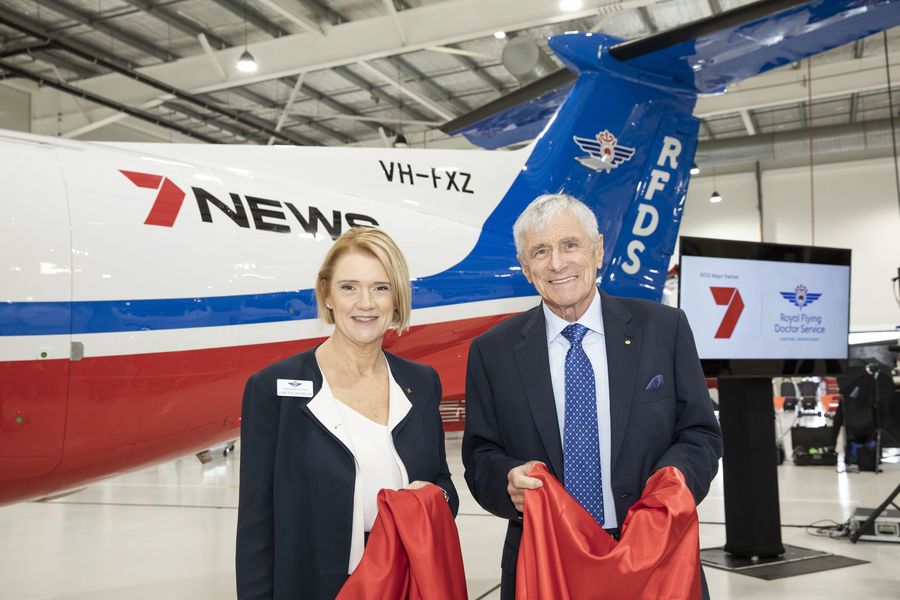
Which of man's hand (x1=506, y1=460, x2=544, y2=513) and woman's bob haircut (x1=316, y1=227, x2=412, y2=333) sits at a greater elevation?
woman's bob haircut (x1=316, y1=227, x2=412, y2=333)

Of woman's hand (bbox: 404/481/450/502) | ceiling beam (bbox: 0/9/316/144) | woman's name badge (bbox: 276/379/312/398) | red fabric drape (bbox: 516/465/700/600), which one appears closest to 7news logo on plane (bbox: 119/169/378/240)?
woman's name badge (bbox: 276/379/312/398)

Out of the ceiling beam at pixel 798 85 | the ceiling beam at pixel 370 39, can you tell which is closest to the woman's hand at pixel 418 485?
the ceiling beam at pixel 370 39

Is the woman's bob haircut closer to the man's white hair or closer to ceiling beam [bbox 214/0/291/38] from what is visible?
the man's white hair

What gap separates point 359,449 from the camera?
6.22 ft

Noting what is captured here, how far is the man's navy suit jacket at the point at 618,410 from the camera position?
1.87m

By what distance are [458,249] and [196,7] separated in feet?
29.8

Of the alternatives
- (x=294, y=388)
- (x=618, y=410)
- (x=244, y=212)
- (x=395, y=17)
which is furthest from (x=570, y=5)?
(x=294, y=388)

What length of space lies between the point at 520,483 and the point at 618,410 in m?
0.33

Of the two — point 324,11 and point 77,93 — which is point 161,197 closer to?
point 324,11

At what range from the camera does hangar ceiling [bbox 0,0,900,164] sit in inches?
416

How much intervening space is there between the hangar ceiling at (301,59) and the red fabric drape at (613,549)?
8.54m

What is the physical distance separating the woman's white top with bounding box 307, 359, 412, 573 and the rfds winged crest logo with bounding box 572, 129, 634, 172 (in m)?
3.47

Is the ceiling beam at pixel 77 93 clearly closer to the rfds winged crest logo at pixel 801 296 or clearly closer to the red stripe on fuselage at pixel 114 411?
the red stripe on fuselage at pixel 114 411

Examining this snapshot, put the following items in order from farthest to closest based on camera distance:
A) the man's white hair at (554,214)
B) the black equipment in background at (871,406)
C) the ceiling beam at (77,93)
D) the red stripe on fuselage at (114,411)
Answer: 1. the ceiling beam at (77,93)
2. the black equipment in background at (871,406)
3. the red stripe on fuselage at (114,411)
4. the man's white hair at (554,214)
